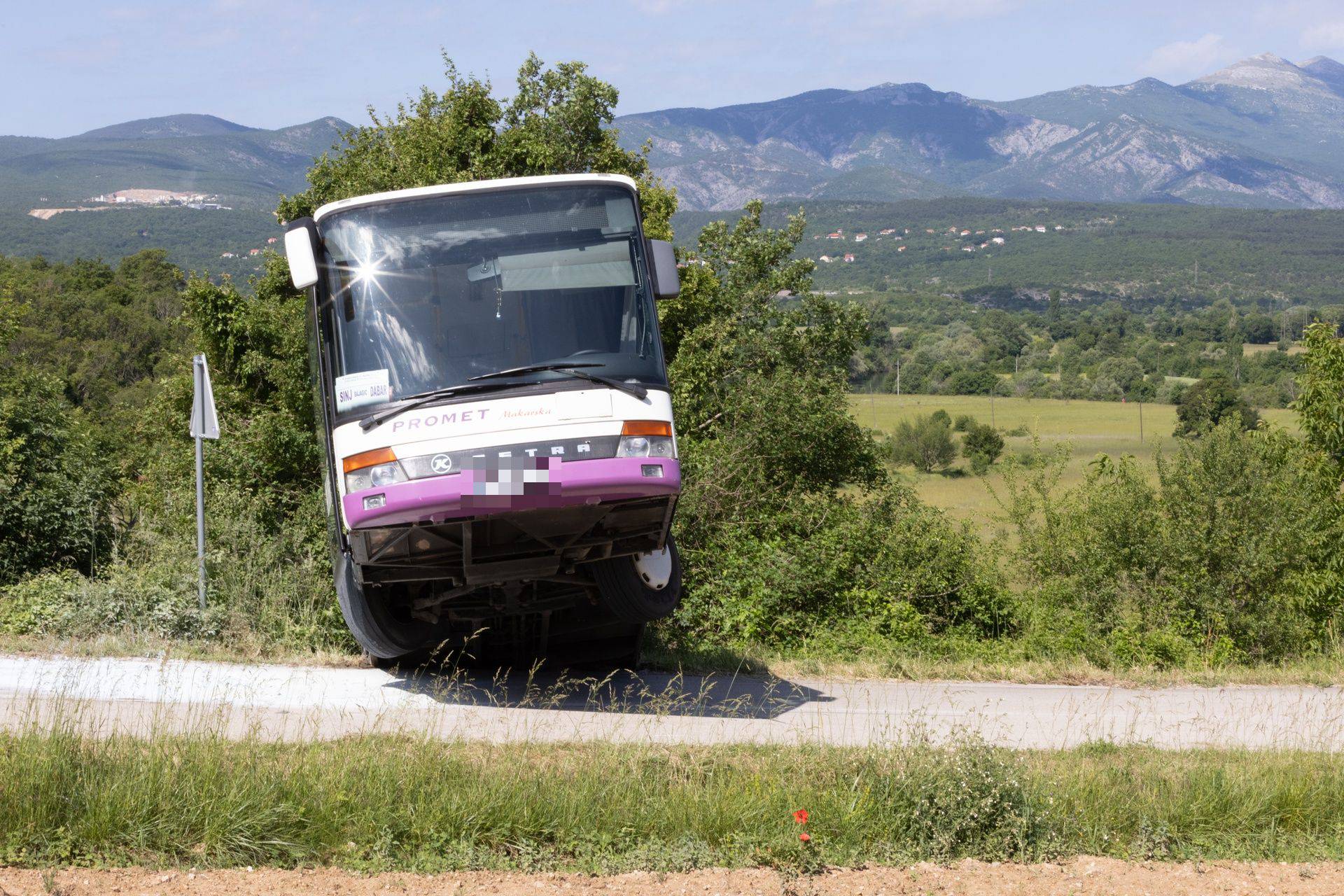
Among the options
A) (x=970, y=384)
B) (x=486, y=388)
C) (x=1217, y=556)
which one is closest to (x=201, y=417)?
(x=486, y=388)

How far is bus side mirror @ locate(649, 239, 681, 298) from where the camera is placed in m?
8.19

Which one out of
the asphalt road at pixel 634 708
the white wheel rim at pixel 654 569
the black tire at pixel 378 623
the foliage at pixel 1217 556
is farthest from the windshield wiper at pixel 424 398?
the foliage at pixel 1217 556

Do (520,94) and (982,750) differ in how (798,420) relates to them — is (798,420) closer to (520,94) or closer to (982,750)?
(982,750)

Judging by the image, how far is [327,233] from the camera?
7941mm

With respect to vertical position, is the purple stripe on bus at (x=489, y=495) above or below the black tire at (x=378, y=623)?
above

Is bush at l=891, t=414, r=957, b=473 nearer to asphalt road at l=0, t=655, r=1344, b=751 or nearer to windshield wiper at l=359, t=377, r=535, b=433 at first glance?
asphalt road at l=0, t=655, r=1344, b=751

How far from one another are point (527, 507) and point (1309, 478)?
56.2 ft

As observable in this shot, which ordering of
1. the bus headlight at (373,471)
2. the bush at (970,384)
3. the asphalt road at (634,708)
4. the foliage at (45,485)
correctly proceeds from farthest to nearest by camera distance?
the bush at (970,384), the foliage at (45,485), the bus headlight at (373,471), the asphalt road at (634,708)

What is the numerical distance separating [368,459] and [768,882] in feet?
11.6

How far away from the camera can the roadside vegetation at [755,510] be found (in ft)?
35.7

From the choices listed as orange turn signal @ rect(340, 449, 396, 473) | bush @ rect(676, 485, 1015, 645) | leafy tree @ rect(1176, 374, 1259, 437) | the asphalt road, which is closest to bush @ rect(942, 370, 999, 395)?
leafy tree @ rect(1176, 374, 1259, 437)

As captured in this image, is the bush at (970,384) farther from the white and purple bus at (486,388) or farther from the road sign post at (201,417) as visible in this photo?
the white and purple bus at (486,388)

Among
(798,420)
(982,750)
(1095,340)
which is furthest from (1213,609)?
(1095,340)

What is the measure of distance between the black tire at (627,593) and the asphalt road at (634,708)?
1.77ft
